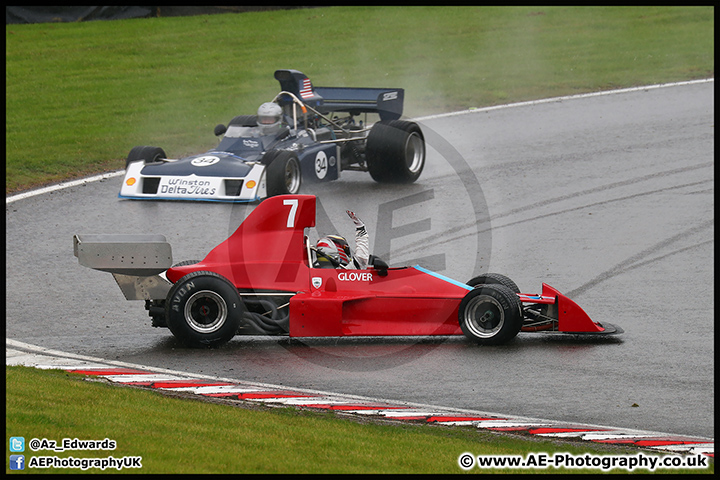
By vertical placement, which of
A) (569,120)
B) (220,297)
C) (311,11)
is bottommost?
(220,297)

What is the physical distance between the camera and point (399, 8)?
34438mm

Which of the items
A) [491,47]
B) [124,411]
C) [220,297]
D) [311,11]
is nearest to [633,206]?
[220,297]

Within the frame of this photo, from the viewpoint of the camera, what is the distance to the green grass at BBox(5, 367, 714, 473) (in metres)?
6.27

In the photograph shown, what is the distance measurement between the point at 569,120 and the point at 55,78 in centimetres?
1311

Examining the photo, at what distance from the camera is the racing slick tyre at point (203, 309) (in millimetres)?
9617

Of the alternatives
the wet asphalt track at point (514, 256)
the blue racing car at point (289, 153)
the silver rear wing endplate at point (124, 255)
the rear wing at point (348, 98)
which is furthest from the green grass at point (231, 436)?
the rear wing at point (348, 98)

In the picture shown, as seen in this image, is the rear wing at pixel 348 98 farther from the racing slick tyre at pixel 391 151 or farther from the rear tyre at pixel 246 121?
the rear tyre at pixel 246 121

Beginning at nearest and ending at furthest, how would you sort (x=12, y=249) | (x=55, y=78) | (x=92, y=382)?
(x=92, y=382), (x=12, y=249), (x=55, y=78)

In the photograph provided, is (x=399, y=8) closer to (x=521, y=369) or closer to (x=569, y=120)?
(x=569, y=120)

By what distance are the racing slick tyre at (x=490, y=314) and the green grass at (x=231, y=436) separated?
2.14 m

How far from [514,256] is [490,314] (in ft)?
11.7

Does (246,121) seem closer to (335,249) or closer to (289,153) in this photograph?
(289,153)

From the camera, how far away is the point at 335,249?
34.1ft

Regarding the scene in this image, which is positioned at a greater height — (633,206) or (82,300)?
(633,206)
